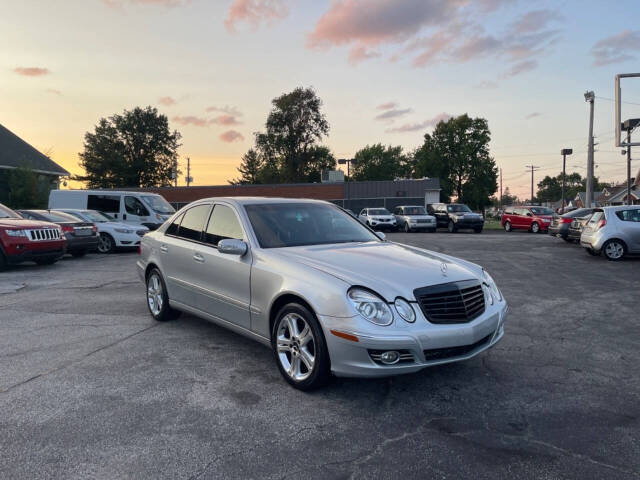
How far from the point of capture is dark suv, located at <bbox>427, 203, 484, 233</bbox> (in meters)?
28.4

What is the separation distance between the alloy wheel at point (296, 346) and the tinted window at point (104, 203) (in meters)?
15.3

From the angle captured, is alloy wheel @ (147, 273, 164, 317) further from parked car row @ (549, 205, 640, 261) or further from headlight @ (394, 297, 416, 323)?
parked car row @ (549, 205, 640, 261)

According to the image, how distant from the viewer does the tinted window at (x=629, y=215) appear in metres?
12.6

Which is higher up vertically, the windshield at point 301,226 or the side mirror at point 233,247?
the windshield at point 301,226

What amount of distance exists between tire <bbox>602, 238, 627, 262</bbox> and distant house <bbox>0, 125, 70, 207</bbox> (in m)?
34.2

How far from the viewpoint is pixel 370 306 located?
3.40m

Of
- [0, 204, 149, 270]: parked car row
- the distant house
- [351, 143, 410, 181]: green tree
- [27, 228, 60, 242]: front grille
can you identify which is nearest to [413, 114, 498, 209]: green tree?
[351, 143, 410, 181]: green tree

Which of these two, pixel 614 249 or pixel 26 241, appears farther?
pixel 614 249

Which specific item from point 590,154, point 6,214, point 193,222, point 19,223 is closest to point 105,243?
point 6,214

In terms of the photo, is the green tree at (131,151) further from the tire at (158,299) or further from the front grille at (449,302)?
the front grille at (449,302)

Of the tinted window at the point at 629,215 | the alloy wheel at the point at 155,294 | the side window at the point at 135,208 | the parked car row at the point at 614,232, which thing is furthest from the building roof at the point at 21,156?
the tinted window at the point at 629,215

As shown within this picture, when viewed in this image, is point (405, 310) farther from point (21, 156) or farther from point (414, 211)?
point (21, 156)

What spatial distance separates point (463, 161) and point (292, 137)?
76.7ft

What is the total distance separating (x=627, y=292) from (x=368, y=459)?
23.5 feet
